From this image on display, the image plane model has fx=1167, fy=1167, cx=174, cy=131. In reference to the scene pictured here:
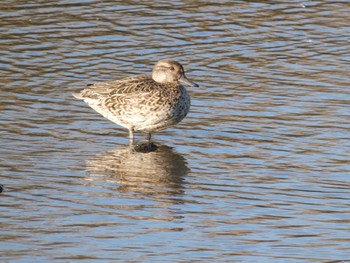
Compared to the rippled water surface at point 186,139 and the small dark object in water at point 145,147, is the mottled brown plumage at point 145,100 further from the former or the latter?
the rippled water surface at point 186,139

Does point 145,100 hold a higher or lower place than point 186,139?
higher

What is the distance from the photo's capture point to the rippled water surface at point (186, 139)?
961 cm

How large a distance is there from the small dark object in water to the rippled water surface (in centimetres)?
20

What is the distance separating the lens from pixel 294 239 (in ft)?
31.5

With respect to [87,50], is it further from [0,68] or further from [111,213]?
[111,213]

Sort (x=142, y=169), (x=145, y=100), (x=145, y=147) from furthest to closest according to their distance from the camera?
(x=145, y=100) → (x=145, y=147) → (x=142, y=169)

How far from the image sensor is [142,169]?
12016mm

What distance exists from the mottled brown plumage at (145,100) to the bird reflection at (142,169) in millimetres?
355

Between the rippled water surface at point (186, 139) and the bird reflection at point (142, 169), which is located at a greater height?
the rippled water surface at point (186, 139)

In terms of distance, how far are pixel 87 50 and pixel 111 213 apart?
672 centimetres

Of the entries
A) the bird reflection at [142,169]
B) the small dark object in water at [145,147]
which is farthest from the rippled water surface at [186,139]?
the small dark object in water at [145,147]

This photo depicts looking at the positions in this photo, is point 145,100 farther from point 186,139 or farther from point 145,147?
point 186,139

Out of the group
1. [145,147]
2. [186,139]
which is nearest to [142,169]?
[145,147]

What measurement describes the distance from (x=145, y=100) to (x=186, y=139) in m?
0.64
